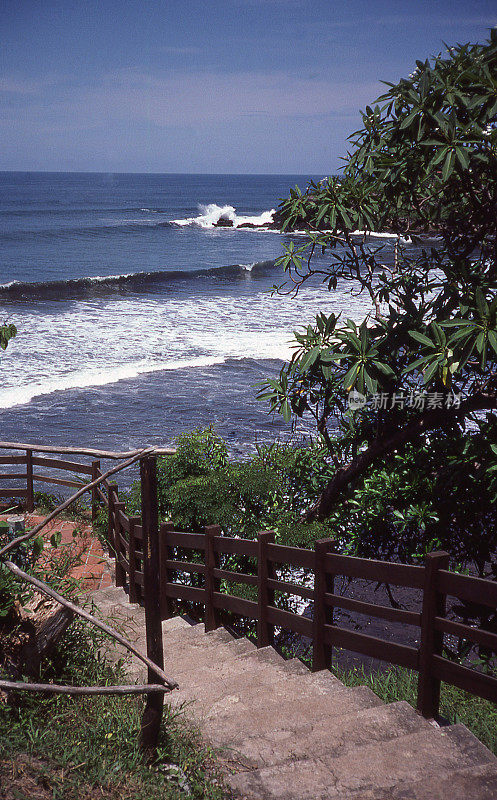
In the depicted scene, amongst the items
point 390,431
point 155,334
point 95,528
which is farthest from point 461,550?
point 155,334

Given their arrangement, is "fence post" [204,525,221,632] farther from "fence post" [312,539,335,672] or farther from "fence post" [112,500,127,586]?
"fence post" [112,500,127,586]

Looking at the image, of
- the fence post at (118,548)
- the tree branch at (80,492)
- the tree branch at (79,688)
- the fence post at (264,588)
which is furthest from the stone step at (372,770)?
the fence post at (118,548)

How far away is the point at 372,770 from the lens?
3029 millimetres

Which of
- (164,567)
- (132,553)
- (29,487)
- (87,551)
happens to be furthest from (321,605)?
(29,487)

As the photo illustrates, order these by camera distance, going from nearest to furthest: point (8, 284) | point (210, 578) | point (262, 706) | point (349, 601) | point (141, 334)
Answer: point (262, 706), point (349, 601), point (210, 578), point (141, 334), point (8, 284)

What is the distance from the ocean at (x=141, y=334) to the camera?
1744cm

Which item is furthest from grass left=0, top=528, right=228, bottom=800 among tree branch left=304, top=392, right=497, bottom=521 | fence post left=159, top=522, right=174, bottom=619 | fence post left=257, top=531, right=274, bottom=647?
tree branch left=304, top=392, right=497, bottom=521

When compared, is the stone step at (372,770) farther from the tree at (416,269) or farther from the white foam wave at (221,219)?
the white foam wave at (221,219)

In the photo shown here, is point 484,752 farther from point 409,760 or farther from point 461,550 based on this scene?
point 461,550

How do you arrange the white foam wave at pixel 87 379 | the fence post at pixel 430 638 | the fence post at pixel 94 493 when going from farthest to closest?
the white foam wave at pixel 87 379
the fence post at pixel 94 493
the fence post at pixel 430 638

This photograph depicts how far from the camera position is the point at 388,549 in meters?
6.69

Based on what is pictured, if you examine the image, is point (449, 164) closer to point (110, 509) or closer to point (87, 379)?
point (110, 509)

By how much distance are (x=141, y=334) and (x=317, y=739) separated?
985 inches

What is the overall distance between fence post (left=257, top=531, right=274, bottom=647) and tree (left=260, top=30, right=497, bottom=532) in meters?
1.49
